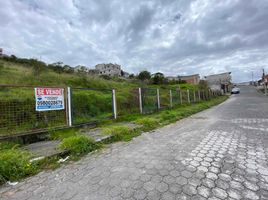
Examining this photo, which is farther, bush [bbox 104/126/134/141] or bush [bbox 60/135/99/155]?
bush [bbox 104/126/134/141]

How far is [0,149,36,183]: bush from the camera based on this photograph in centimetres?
268

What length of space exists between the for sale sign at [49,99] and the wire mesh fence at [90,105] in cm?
65

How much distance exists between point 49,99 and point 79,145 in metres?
1.96

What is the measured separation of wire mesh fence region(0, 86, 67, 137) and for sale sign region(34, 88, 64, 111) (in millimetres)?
198

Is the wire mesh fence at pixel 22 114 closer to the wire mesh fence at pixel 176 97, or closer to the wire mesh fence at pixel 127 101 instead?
the wire mesh fence at pixel 127 101

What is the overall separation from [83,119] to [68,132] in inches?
42.5

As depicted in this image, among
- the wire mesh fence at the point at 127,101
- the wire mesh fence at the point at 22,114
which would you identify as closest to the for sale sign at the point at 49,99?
the wire mesh fence at the point at 22,114

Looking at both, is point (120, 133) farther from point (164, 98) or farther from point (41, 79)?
point (41, 79)

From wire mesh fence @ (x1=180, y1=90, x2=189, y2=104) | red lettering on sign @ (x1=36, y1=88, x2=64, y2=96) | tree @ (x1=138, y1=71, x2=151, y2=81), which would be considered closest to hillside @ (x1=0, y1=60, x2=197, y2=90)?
wire mesh fence @ (x1=180, y1=90, x2=189, y2=104)

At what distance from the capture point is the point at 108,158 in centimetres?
343

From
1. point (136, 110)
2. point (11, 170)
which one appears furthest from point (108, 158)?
point (136, 110)

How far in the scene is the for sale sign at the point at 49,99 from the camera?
4629 mm

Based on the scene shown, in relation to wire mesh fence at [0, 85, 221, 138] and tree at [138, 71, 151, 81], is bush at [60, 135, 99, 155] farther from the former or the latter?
tree at [138, 71, 151, 81]

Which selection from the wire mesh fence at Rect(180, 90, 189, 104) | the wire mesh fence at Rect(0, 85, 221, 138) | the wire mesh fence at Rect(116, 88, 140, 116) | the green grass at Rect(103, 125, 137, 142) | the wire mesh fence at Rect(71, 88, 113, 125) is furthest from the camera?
the wire mesh fence at Rect(180, 90, 189, 104)
